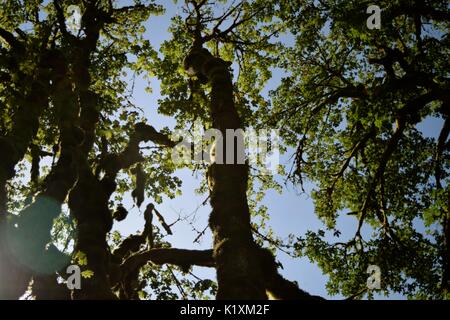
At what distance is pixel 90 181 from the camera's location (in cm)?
815

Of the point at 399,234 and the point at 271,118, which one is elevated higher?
the point at 271,118

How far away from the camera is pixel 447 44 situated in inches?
445

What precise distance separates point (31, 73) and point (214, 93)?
4062 millimetres

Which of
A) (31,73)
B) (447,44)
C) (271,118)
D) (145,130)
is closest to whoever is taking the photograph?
(31,73)
